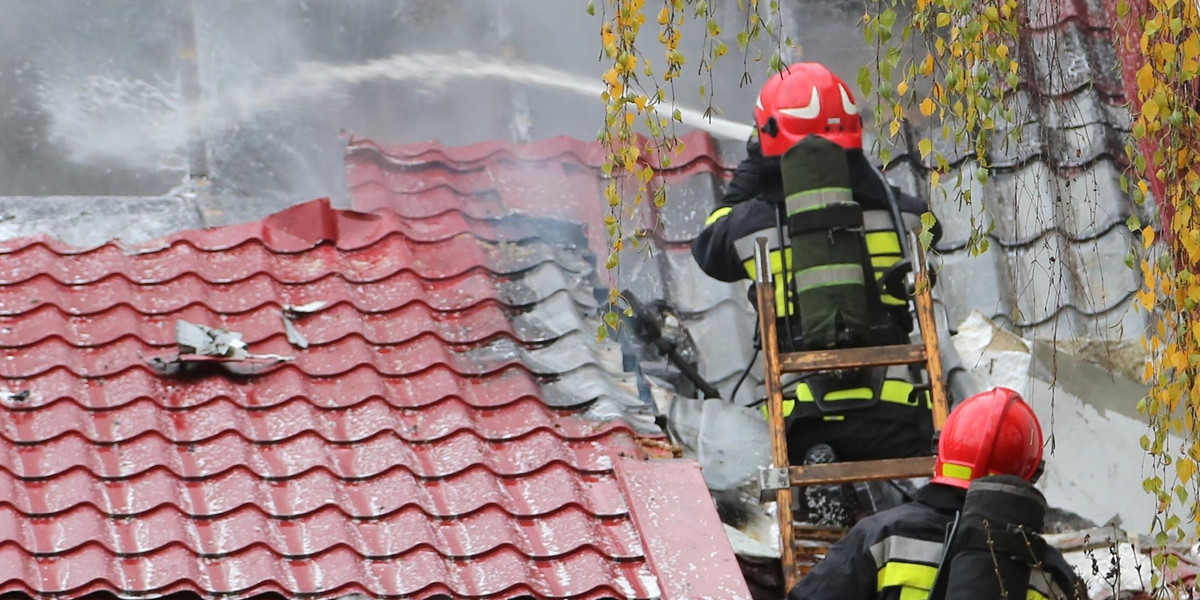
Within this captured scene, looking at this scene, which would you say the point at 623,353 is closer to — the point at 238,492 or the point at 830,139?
the point at 830,139

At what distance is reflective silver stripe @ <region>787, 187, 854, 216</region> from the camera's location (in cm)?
673

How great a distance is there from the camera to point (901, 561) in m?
5.19

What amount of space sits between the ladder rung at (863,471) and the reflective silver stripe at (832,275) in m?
0.72

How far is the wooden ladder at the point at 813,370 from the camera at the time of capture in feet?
20.8

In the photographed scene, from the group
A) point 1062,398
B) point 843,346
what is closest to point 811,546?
point 843,346

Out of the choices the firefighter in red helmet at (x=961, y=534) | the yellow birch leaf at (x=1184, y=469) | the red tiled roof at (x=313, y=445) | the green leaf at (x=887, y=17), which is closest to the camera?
the green leaf at (x=887, y=17)

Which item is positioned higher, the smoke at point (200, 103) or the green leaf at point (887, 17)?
the smoke at point (200, 103)

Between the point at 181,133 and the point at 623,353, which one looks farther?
the point at 181,133

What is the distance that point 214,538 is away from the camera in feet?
18.0

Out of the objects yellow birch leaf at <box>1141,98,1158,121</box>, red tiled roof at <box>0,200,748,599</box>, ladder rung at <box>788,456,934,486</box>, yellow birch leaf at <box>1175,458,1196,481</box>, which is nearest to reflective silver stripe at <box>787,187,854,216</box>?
ladder rung at <box>788,456,934,486</box>

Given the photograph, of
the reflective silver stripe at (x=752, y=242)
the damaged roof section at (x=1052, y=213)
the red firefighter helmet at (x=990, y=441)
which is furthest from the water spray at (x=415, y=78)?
the red firefighter helmet at (x=990, y=441)

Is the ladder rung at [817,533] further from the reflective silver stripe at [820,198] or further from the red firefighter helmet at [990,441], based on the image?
the reflective silver stripe at [820,198]

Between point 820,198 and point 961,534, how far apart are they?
206 cm

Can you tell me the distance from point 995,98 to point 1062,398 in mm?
3333
